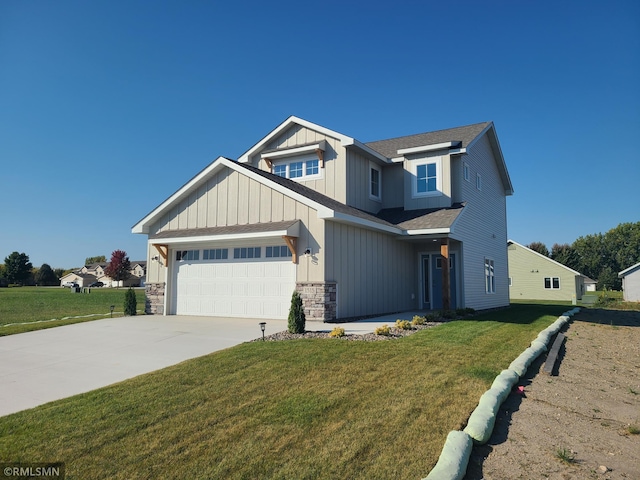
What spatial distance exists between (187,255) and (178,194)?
7.03 feet

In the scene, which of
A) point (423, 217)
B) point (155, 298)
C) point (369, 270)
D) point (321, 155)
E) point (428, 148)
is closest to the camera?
point (369, 270)

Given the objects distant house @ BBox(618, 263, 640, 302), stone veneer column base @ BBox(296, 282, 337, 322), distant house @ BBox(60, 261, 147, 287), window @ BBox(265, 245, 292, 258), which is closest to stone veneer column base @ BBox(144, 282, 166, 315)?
window @ BBox(265, 245, 292, 258)

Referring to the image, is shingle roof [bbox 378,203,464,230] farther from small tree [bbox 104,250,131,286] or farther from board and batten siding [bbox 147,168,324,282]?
small tree [bbox 104,250,131,286]

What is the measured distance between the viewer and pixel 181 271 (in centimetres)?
1431

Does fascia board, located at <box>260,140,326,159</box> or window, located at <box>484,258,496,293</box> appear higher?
fascia board, located at <box>260,140,326,159</box>

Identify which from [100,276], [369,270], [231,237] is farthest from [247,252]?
[100,276]

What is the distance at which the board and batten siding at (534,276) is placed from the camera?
37.2 m

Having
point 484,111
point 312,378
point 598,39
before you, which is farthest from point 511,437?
point 484,111

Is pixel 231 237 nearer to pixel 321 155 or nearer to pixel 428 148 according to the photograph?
pixel 321 155

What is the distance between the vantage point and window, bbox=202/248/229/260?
530 inches

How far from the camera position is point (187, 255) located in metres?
14.3

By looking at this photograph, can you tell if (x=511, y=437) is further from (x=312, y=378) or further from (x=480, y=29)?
(x=480, y=29)

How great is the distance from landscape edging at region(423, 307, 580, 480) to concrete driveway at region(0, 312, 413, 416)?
4.46 meters

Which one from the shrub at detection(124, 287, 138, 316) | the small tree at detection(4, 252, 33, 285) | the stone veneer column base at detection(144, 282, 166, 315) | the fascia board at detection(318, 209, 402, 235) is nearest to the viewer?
the fascia board at detection(318, 209, 402, 235)
